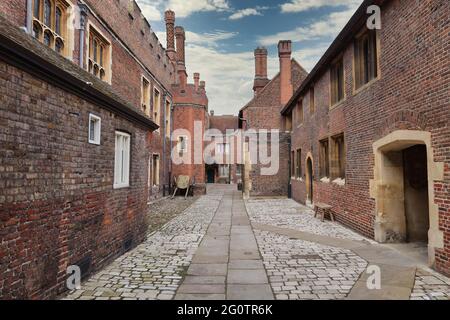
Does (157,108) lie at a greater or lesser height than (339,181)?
greater

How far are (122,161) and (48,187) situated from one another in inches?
112

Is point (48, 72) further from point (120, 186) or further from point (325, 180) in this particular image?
point (325, 180)

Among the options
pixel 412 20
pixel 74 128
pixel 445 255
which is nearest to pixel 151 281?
pixel 74 128

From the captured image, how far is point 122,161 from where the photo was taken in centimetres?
689

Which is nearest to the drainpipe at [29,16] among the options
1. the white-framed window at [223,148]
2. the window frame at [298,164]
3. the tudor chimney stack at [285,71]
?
the window frame at [298,164]

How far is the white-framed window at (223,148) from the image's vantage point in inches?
1788

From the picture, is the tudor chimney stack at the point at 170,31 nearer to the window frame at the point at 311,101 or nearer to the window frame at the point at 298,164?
the window frame at the point at 298,164

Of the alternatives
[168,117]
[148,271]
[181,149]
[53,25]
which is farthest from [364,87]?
[181,149]

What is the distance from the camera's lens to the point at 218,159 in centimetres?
4509

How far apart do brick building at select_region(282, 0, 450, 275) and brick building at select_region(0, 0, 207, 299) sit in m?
5.95

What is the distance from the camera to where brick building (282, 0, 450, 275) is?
555cm

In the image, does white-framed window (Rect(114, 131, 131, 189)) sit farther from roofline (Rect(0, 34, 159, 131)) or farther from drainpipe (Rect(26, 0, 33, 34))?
drainpipe (Rect(26, 0, 33, 34))

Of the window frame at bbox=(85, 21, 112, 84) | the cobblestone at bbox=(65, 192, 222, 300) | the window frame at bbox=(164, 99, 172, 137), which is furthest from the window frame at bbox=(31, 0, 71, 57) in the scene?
the window frame at bbox=(164, 99, 172, 137)

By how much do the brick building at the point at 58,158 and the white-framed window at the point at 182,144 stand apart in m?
14.8
